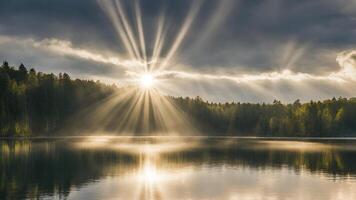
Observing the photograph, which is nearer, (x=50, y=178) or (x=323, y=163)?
(x=50, y=178)

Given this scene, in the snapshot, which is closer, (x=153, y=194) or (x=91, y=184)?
(x=153, y=194)

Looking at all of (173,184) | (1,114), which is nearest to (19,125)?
(1,114)

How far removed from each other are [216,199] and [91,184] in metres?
18.3

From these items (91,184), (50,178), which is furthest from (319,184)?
(50,178)

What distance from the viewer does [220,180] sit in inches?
2724

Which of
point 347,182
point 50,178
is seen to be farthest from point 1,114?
point 347,182

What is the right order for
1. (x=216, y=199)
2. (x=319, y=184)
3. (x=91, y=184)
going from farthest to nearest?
(x=319, y=184) → (x=91, y=184) → (x=216, y=199)

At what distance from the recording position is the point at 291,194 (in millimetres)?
56844

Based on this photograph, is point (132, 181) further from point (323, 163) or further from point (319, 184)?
point (323, 163)

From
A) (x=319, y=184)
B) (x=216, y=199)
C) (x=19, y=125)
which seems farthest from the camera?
(x=19, y=125)

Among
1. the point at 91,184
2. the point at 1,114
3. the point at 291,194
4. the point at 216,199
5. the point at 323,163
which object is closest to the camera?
the point at 216,199

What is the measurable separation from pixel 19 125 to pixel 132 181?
129 m

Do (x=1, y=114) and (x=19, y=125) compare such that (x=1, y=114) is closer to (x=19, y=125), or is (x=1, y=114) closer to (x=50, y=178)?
(x=19, y=125)

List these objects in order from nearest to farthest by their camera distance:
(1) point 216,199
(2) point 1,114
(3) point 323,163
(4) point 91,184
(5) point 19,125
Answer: (1) point 216,199 → (4) point 91,184 → (3) point 323,163 → (2) point 1,114 → (5) point 19,125
